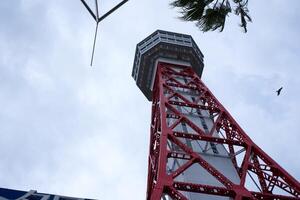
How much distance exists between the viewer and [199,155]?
19125mm

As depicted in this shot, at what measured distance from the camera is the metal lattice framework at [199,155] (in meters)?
15.1

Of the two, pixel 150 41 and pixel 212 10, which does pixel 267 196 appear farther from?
pixel 150 41

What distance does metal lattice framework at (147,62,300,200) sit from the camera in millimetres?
15117

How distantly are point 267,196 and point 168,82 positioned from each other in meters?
15.7

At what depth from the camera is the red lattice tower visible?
15.6 meters

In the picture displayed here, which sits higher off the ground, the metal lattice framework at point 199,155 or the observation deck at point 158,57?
the observation deck at point 158,57

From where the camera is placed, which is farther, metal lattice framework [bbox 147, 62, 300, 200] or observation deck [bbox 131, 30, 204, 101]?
observation deck [bbox 131, 30, 204, 101]

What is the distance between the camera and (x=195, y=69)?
35750 millimetres

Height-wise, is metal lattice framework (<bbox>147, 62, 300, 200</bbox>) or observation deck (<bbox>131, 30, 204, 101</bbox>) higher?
observation deck (<bbox>131, 30, 204, 101</bbox>)

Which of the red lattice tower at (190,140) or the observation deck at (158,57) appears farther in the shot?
the observation deck at (158,57)

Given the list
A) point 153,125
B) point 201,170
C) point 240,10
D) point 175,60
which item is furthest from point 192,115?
point 240,10

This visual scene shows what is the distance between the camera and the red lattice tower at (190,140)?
15594 millimetres

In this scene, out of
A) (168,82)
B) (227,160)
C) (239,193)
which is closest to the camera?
(239,193)

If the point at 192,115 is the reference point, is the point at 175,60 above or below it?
above
